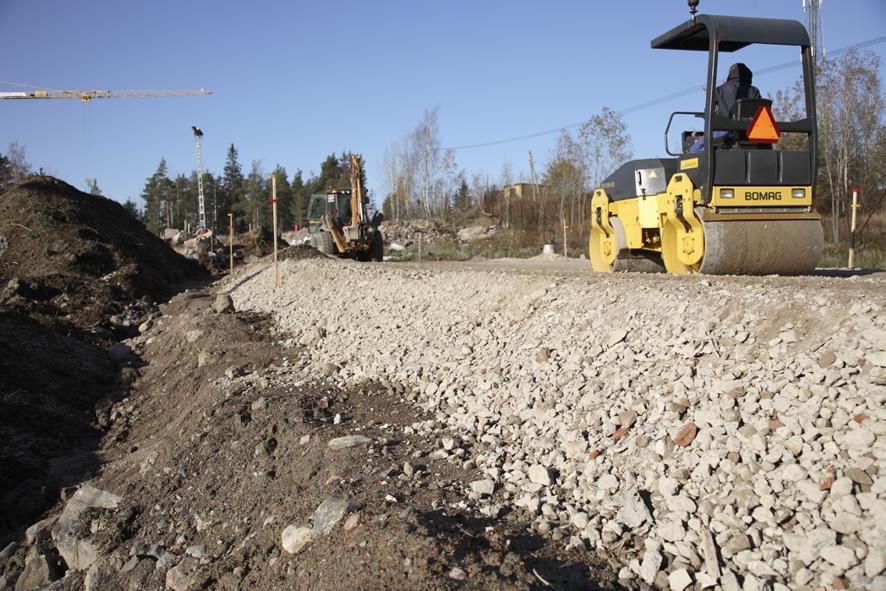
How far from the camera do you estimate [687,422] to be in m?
4.12

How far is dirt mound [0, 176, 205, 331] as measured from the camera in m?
13.9

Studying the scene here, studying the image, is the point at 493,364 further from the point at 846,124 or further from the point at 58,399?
the point at 846,124

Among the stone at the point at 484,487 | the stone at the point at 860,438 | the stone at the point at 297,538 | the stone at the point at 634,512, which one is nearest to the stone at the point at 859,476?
the stone at the point at 860,438

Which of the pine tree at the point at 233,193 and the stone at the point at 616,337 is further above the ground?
the pine tree at the point at 233,193

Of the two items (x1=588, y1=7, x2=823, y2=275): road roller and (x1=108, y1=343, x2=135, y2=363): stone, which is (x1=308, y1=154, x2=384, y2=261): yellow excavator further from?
(x1=588, y1=7, x2=823, y2=275): road roller

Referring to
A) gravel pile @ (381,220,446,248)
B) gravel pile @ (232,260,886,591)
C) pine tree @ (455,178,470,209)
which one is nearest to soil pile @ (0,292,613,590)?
gravel pile @ (232,260,886,591)

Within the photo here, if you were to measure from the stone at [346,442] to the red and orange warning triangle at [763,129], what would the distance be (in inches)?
216

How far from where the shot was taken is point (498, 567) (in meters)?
3.21

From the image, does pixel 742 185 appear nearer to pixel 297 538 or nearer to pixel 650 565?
pixel 650 565

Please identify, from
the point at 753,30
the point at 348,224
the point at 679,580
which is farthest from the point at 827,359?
the point at 348,224

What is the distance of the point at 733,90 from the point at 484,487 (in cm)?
575

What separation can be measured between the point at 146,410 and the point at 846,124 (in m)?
28.8

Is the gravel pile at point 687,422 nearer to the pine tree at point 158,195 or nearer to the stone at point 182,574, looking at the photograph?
the stone at point 182,574

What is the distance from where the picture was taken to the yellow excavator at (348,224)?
21016mm
